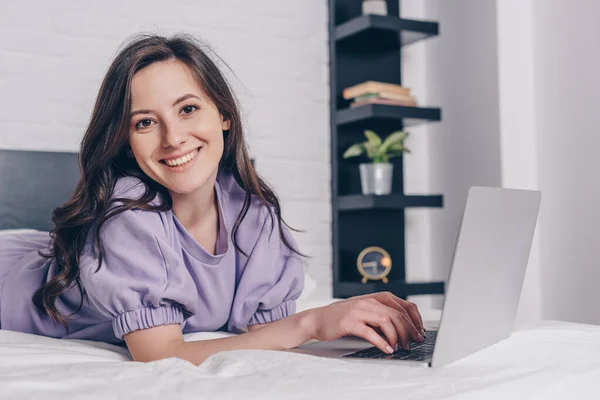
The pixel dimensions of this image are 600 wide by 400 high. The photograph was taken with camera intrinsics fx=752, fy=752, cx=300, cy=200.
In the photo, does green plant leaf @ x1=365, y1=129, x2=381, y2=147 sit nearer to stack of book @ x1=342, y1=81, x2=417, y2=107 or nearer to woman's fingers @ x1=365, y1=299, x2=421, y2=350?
stack of book @ x1=342, y1=81, x2=417, y2=107

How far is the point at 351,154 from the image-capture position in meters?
2.94

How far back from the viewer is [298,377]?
82cm

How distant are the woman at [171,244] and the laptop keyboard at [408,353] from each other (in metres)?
0.02

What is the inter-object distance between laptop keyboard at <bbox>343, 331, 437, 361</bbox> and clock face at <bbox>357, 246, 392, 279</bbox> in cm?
183

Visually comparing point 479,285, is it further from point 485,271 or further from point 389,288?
point 389,288

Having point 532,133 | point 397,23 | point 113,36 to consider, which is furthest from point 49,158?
point 532,133

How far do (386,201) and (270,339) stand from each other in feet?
5.80

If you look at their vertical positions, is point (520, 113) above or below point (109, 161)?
above

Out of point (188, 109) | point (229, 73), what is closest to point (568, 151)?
point (229, 73)

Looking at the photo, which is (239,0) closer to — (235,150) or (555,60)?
(555,60)

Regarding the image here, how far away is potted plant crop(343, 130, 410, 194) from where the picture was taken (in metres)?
→ 2.92

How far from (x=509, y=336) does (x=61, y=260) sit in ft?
2.69

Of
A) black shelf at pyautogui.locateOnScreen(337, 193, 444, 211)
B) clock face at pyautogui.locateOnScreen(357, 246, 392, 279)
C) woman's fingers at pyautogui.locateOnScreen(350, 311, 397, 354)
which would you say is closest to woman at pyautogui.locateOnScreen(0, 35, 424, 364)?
woman's fingers at pyautogui.locateOnScreen(350, 311, 397, 354)

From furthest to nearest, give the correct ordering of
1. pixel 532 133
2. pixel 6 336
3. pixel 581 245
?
pixel 532 133 → pixel 581 245 → pixel 6 336
